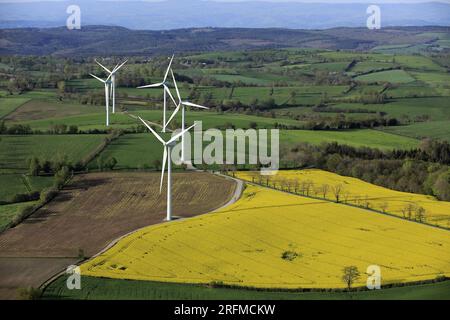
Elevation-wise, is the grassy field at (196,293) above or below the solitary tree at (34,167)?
below

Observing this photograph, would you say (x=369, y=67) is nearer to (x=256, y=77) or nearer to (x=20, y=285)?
(x=256, y=77)

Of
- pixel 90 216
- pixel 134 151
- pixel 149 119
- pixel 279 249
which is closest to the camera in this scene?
pixel 279 249

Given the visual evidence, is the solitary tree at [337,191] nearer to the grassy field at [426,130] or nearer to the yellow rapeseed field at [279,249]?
the yellow rapeseed field at [279,249]

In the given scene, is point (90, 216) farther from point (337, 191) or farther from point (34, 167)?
point (337, 191)

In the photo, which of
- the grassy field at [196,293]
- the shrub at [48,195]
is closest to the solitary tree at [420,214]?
the grassy field at [196,293]

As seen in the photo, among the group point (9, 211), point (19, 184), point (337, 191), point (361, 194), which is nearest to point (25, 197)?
point (9, 211)

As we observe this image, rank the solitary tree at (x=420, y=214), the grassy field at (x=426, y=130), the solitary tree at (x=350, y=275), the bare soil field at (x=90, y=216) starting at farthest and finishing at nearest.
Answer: the grassy field at (x=426, y=130) < the solitary tree at (x=420, y=214) < the bare soil field at (x=90, y=216) < the solitary tree at (x=350, y=275)

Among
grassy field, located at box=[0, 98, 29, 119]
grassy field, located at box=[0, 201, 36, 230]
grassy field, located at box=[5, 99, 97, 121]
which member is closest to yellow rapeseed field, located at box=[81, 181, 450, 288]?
grassy field, located at box=[0, 201, 36, 230]
